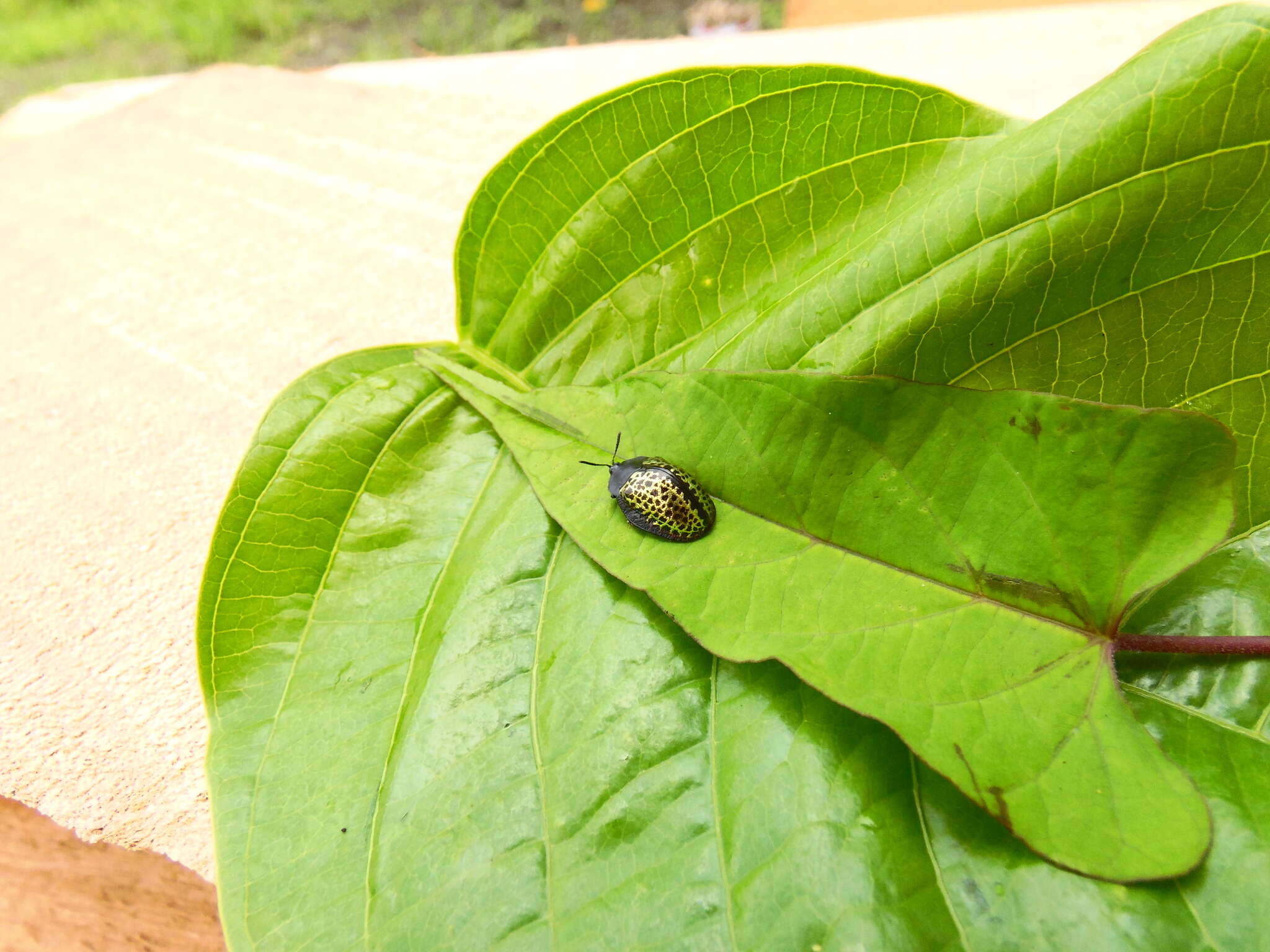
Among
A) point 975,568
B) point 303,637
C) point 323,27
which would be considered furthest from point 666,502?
point 323,27

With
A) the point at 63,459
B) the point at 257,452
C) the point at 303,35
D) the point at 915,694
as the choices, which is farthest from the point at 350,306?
the point at 303,35

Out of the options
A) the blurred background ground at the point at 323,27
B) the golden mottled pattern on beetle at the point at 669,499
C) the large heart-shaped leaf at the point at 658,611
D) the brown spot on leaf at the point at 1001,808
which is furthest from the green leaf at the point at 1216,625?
the blurred background ground at the point at 323,27

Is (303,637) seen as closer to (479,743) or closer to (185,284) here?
(479,743)

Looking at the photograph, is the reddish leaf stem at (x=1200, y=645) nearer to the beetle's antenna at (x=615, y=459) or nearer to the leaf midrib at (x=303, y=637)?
the beetle's antenna at (x=615, y=459)

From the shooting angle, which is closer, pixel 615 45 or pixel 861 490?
pixel 861 490

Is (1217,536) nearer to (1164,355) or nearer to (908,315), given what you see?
(1164,355)

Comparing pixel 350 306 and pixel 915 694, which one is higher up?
pixel 915 694
